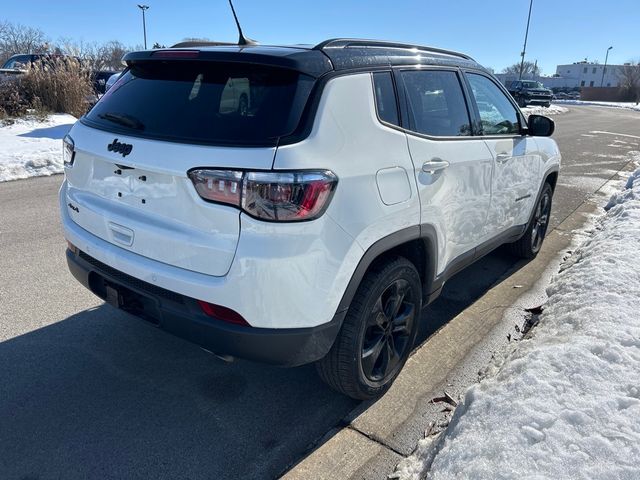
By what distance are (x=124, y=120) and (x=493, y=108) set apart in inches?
109

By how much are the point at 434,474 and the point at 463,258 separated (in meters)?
1.76

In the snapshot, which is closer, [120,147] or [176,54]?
[120,147]

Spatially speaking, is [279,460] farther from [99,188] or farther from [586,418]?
[99,188]

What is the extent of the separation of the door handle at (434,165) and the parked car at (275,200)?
0.04 ft

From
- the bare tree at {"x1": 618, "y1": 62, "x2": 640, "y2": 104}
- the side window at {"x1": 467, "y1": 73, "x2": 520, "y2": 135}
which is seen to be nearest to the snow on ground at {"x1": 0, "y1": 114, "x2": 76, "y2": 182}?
the side window at {"x1": 467, "y1": 73, "x2": 520, "y2": 135}

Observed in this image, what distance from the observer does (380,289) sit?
8.73ft

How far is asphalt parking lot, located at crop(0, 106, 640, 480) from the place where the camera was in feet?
7.96

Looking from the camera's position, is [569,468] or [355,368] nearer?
[569,468]

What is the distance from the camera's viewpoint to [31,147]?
978cm

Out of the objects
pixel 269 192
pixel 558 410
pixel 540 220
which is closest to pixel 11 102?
pixel 540 220

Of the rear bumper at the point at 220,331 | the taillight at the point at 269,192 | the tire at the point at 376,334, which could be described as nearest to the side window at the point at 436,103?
the tire at the point at 376,334

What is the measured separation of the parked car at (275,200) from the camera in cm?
216

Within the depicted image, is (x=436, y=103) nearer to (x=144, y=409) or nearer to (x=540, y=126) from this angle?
(x=540, y=126)

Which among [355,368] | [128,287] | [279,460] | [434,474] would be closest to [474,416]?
[434,474]
